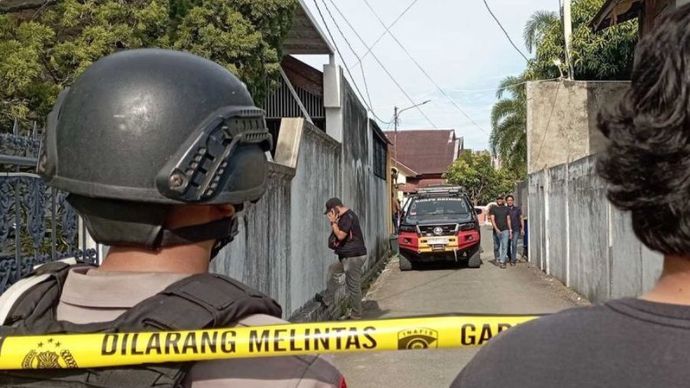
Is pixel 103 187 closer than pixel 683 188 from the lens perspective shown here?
No

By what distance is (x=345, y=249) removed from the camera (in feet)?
31.5

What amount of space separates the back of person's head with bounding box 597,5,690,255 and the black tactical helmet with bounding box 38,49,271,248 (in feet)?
→ 2.59

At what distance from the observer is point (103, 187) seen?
1498mm

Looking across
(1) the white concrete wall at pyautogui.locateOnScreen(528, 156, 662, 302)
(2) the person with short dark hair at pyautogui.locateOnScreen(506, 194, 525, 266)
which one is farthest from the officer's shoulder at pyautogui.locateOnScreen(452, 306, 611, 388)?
(2) the person with short dark hair at pyautogui.locateOnScreen(506, 194, 525, 266)

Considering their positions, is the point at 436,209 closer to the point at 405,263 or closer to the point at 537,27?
the point at 405,263

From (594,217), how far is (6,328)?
1001 centimetres

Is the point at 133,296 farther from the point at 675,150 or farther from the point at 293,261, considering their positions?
the point at 293,261

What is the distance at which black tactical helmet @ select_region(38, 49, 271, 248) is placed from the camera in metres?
1.48

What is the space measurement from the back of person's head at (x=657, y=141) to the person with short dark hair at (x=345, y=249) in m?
8.26

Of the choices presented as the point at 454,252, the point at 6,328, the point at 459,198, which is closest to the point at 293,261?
the point at 6,328

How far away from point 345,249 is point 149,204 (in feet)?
26.7

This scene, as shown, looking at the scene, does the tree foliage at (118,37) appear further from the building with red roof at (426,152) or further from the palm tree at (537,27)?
the building with red roof at (426,152)

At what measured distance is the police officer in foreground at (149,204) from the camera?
138 centimetres

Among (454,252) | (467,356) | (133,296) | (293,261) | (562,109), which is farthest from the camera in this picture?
(562,109)
